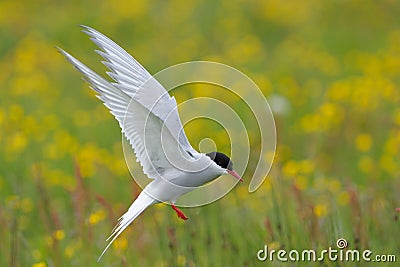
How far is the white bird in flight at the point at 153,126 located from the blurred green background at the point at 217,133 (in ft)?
1.75

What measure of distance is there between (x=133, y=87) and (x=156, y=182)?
0.99 feet

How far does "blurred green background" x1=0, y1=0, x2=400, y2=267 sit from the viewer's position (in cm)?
365

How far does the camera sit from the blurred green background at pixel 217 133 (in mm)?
3646

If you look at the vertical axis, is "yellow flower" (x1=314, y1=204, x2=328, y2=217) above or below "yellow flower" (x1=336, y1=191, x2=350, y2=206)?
above

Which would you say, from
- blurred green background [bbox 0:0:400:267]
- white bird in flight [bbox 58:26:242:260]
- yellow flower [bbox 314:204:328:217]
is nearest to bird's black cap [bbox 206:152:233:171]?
white bird in flight [bbox 58:26:242:260]

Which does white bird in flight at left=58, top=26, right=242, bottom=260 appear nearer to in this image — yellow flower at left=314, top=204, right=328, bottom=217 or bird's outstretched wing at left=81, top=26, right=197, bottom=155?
bird's outstretched wing at left=81, top=26, right=197, bottom=155

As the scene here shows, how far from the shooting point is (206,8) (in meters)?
11.1

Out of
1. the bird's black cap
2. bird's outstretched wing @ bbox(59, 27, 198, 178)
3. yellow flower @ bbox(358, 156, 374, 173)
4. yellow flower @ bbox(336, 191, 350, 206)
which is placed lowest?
yellow flower @ bbox(358, 156, 374, 173)

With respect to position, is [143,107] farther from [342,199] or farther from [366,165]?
[366,165]

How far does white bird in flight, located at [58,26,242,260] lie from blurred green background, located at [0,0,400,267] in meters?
0.53

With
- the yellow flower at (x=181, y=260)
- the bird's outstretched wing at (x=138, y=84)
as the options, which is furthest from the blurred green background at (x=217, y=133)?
the bird's outstretched wing at (x=138, y=84)

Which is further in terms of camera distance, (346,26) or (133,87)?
(346,26)

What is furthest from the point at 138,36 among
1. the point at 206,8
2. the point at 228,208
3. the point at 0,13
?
the point at 228,208

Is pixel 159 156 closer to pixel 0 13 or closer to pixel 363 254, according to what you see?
pixel 363 254
